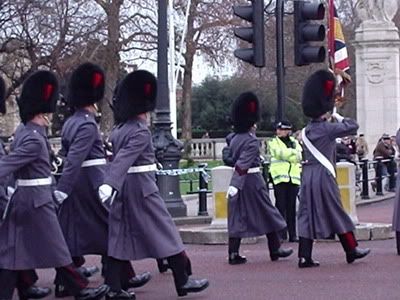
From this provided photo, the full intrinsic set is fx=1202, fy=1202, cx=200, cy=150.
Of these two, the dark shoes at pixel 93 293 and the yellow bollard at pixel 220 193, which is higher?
the yellow bollard at pixel 220 193

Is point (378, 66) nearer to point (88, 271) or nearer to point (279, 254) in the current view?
point (279, 254)

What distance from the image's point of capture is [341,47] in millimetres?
17781

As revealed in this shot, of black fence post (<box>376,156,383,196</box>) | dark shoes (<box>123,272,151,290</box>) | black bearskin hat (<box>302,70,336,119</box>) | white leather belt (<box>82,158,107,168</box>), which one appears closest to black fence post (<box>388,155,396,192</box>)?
black fence post (<box>376,156,383,196</box>)

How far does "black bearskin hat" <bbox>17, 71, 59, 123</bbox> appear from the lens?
10.7 m

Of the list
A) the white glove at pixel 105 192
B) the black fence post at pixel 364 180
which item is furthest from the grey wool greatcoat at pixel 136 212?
the black fence post at pixel 364 180

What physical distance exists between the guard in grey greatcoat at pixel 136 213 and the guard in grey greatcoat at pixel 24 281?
2.69ft

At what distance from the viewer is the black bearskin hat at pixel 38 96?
35.2ft

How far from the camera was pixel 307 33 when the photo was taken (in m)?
15.6

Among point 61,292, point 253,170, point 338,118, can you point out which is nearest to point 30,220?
point 61,292

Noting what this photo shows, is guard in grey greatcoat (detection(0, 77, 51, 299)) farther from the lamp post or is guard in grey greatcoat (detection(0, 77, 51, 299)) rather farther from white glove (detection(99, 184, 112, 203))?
the lamp post

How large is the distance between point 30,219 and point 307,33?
6310mm

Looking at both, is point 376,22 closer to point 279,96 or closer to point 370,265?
point 279,96

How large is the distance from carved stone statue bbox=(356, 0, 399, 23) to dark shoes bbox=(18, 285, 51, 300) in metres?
24.1

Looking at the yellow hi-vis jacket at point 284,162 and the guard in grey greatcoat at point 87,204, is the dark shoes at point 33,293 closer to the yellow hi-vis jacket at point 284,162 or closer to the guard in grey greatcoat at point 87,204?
the guard in grey greatcoat at point 87,204
